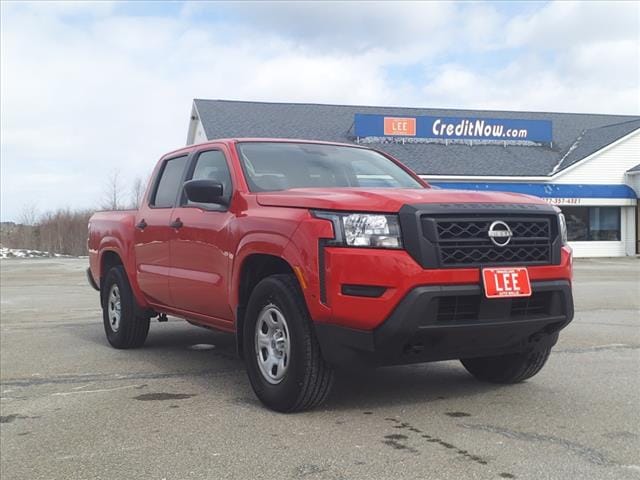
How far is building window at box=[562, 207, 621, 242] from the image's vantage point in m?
31.5

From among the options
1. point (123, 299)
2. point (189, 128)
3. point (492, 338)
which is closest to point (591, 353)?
point (492, 338)

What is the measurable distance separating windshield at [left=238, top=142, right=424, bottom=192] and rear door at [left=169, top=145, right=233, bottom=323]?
0.24m

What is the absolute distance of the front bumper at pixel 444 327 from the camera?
421cm

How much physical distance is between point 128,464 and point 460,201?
2453mm

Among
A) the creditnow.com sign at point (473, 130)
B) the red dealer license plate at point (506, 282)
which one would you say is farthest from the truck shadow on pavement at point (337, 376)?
the creditnow.com sign at point (473, 130)

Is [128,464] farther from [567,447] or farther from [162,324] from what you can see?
[162,324]

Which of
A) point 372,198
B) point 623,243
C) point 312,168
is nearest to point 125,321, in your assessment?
point 312,168

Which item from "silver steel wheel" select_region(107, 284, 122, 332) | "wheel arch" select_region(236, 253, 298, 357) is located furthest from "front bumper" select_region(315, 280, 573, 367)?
"silver steel wheel" select_region(107, 284, 122, 332)

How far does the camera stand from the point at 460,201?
4492 mm

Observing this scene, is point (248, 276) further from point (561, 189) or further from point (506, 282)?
point (561, 189)

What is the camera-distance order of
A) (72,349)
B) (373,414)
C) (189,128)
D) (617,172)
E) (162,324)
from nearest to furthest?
(373,414)
(72,349)
(162,324)
(617,172)
(189,128)

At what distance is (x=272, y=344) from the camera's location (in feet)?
16.1

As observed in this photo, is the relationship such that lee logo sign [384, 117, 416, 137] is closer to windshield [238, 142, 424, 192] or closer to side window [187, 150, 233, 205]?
windshield [238, 142, 424, 192]

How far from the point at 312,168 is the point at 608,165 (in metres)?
28.7
